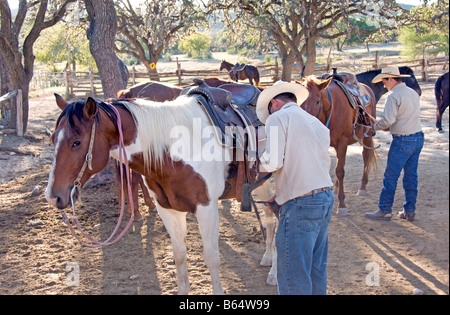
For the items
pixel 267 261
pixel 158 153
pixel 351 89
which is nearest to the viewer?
pixel 158 153

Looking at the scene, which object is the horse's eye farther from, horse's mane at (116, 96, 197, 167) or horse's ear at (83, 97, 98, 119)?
horse's mane at (116, 96, 197, 167)

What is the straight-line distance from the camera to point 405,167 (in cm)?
543

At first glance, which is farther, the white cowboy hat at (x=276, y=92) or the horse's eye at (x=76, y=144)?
the white cowboy hat at (x=276, y=92)

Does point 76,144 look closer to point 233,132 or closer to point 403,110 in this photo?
point 233,132

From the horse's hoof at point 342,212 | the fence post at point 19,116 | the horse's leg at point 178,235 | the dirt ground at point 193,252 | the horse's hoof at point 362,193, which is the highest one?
the fence post at point 19,116

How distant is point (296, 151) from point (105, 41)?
5049 millimetres

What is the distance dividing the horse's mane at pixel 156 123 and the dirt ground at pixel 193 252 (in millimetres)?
1556

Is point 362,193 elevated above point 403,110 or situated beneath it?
situated beneath

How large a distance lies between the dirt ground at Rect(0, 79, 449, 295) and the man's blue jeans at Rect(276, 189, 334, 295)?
0.83 metres

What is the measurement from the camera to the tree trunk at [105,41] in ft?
21.9

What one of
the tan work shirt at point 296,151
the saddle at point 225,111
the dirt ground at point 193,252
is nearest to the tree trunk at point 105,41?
the dirt ground at point 193,252

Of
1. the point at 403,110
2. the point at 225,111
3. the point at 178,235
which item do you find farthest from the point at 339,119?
the point at 178,235

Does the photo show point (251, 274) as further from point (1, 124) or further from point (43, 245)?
point (1, 124)

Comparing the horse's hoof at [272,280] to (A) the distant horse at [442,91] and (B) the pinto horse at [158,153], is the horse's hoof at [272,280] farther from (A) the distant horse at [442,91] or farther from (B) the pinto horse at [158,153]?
(A) the distant horse at [442,91]
